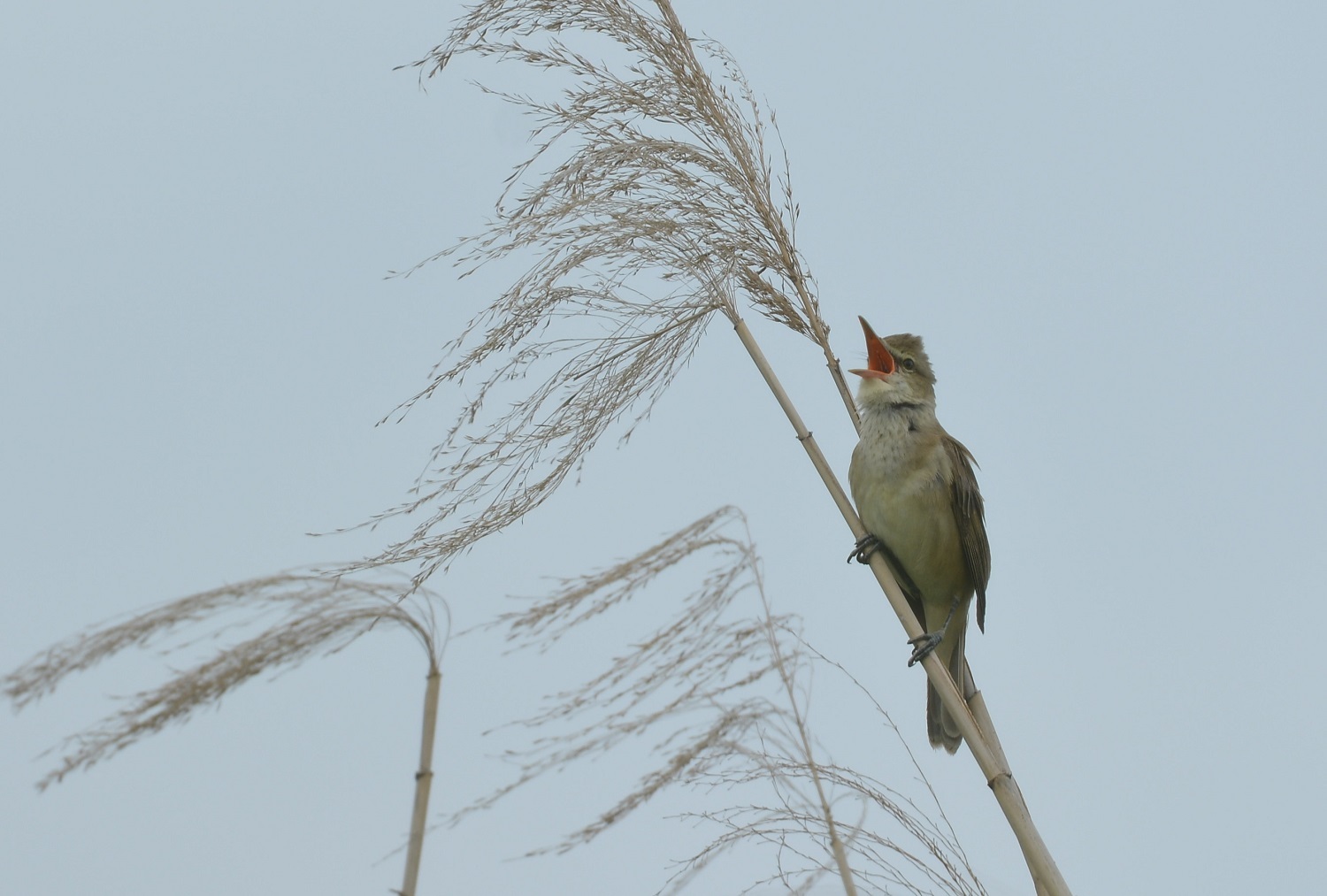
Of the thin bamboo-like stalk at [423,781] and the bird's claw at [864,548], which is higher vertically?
the bird's claw at [864,548]

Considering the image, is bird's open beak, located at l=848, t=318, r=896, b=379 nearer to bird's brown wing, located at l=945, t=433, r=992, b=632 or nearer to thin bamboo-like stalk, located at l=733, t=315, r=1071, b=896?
bird's brown wing, located at l=945, t=433, r=992, b=632

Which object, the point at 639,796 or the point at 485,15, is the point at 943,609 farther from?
the point at 485,15

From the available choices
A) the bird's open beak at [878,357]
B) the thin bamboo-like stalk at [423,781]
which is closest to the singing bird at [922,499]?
the bird's open beak at [878,357]

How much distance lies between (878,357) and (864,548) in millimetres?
905

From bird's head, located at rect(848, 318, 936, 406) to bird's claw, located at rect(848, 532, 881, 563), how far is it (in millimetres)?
432

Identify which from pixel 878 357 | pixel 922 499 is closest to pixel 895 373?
pixel 878 357

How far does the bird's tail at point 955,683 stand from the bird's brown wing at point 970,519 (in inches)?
2.9

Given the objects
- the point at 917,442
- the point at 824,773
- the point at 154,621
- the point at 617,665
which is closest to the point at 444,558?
the point at 617,665

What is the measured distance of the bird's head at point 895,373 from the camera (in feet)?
10.7

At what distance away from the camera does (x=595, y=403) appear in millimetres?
2223

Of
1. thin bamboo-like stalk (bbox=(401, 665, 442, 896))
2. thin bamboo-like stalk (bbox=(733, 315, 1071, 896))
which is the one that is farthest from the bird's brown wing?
thin bamboo-like stalk (bbox=(401, 665, 442, 896))

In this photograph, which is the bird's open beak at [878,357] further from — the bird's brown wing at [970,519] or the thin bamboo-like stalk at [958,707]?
the thin bamboo-like stalk at [958,707]

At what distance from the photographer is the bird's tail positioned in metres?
3.16

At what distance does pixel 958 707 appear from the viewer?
1940 millimetres
